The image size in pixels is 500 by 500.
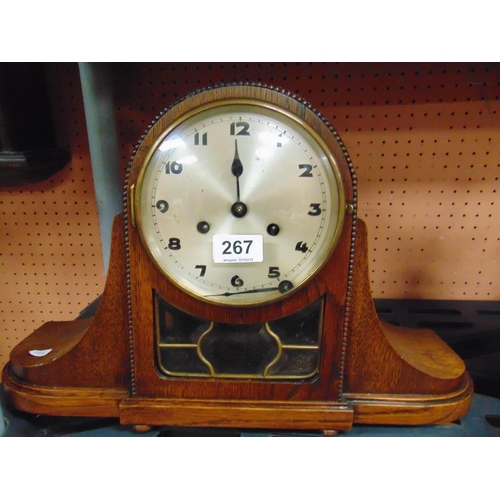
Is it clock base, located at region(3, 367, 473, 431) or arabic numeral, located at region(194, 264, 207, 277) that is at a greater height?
arabic numeral, located at region(194, 264, 207, 277)

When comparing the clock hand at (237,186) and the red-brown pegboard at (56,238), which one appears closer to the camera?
the clock hand at (237,186)

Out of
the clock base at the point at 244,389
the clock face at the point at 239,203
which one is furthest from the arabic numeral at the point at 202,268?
the clock base at the point at 244,389

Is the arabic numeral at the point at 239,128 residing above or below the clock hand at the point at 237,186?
above

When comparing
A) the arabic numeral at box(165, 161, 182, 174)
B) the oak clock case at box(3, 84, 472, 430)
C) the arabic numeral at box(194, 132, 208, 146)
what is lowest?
the oak clock case at box(3, 84, 472, 430)

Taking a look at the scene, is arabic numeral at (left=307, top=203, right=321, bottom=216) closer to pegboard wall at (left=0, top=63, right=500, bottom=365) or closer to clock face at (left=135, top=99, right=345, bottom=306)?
clock face at (left=135, top=99, right=345, bottom=306)

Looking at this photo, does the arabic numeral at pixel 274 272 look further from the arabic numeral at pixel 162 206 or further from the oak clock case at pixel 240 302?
the arabic numeral at pixel 162 206

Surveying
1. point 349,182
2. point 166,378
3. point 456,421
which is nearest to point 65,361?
point 166,378

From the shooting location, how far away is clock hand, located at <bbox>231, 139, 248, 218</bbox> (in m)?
0.70

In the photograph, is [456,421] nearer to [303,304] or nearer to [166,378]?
[303,304]

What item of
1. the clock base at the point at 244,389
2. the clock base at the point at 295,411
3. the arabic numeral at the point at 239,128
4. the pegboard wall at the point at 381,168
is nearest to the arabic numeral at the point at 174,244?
the clock base at the point at 244,389

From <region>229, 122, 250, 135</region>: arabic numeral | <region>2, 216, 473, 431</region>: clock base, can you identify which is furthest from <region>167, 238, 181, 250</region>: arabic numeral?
<region>229, 122, 250, 135</region>: arabic numeral

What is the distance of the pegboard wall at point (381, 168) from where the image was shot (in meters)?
1.08

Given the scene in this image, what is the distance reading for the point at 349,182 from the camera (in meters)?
0.70

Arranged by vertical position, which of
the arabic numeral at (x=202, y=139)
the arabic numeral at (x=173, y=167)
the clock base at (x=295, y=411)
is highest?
the arabic numeral at (x=202, y=139)
